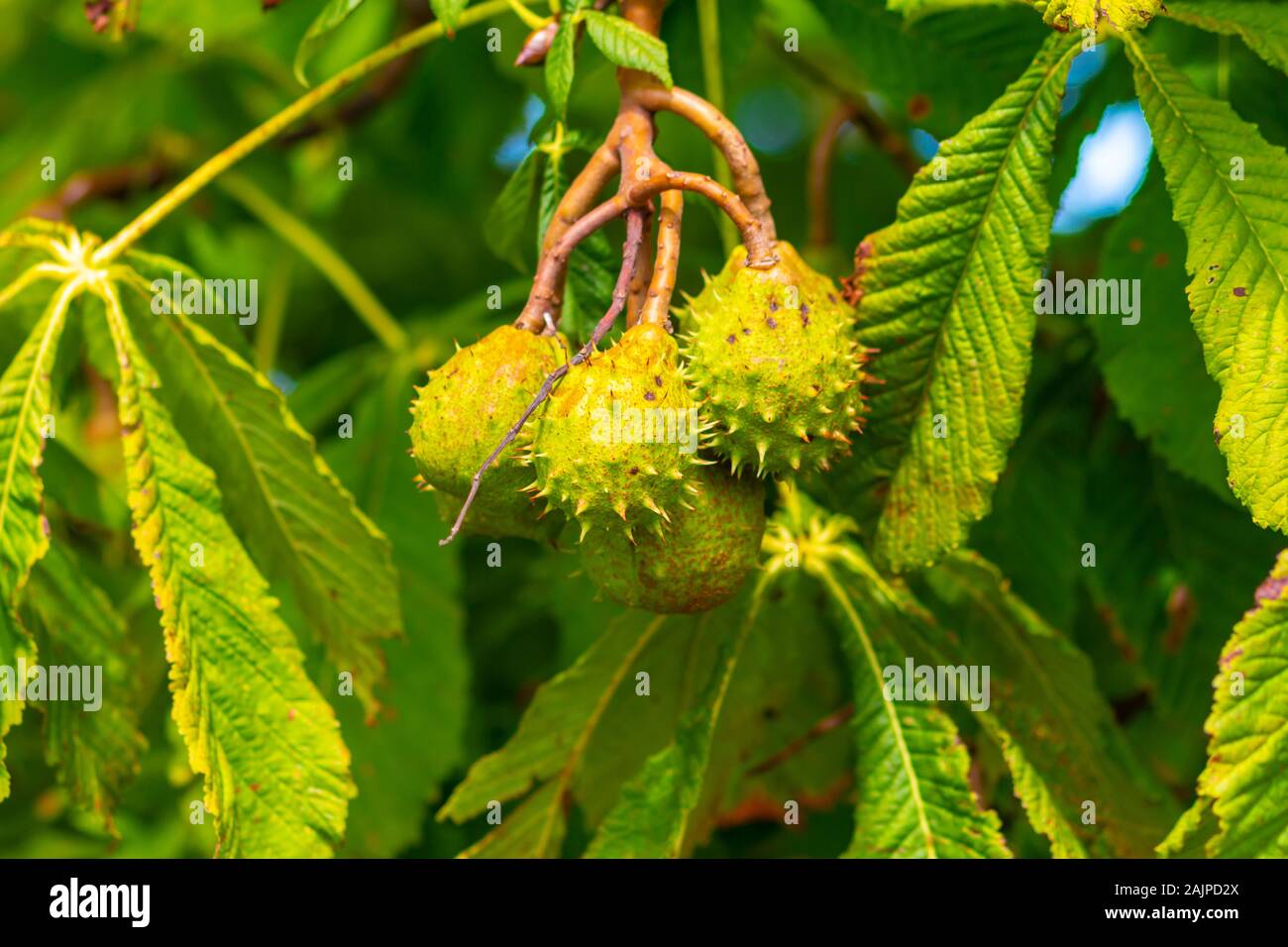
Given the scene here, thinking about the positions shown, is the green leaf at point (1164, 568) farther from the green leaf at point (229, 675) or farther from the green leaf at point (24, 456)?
the green leaf at point (24, 456)

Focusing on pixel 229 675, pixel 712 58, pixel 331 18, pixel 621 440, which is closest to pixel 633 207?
pixel 621 440

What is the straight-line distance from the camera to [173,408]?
1.80 meters

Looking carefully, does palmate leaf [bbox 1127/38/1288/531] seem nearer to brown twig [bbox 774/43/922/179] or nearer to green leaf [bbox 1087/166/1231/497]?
green leaf [bbox 1087/166/1231/497]

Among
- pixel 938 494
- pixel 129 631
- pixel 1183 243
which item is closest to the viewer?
pixel 938 494

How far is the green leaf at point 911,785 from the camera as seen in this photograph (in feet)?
5.32

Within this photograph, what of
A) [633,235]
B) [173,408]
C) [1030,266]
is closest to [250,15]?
[173,408]

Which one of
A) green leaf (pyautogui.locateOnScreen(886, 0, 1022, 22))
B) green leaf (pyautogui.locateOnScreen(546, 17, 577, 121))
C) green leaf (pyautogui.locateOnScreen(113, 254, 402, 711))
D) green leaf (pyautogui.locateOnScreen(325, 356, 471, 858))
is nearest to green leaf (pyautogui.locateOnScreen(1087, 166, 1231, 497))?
green leaf (pyautogui.locateOnScreen(886, 0, 1022, 22))

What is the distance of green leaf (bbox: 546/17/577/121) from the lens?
1.58 m

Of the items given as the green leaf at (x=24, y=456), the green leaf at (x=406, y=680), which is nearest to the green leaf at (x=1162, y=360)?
the green leaf at (x=406, y=680)

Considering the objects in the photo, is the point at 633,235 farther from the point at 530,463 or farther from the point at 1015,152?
the point at 1015,152

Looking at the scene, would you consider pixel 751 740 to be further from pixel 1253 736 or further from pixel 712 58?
pixel 712 58

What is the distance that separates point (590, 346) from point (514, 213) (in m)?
0.49

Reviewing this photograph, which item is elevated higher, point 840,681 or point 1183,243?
point 1183,243

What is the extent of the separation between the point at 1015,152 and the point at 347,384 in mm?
1561
